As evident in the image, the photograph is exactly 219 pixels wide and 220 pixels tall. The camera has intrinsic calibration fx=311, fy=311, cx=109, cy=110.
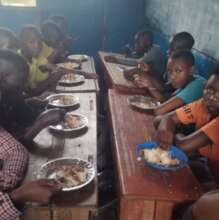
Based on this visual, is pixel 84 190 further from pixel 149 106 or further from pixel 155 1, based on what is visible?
pixel 155 1

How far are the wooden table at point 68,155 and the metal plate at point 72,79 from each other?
0.63 meters

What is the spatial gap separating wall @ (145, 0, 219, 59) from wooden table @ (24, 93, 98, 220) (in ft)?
4.65

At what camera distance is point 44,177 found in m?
1.67

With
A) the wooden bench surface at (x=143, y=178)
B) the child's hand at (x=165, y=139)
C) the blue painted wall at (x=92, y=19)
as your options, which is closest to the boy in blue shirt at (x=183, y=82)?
the wooden bench surface at (x=143, y=178)

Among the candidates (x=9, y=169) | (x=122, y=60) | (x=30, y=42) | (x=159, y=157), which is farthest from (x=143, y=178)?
(x=122, y=60)

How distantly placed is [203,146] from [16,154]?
3.67 feet

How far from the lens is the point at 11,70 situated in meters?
2.08

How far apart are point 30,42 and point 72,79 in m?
0.68

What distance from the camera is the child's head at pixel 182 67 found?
272 centimetres

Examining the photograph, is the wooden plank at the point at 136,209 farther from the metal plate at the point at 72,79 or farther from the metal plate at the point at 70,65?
the metal plate at the point at 70,65

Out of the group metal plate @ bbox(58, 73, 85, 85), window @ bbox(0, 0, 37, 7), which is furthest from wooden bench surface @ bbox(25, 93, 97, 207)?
window @ bbox(0, 0, 37, 7)

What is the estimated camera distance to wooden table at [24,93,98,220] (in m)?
1.52

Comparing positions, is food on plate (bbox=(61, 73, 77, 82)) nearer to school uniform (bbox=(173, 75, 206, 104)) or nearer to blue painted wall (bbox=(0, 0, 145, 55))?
school uniform (bbox=(173, 75, 206, 104))

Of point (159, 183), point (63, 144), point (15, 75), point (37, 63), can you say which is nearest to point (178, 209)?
point (159, 183)
